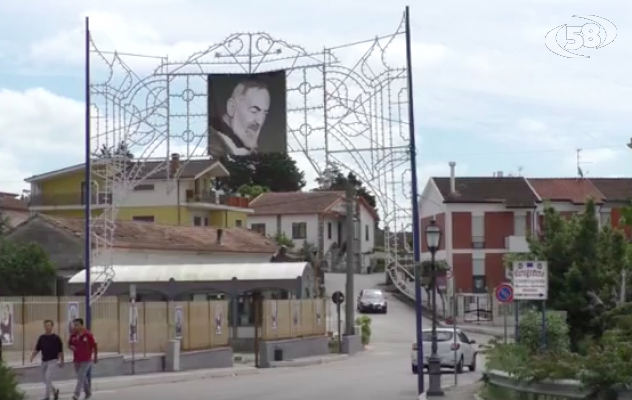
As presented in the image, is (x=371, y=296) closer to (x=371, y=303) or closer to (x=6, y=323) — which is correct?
(x=371, y=303)

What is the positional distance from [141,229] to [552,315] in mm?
35064

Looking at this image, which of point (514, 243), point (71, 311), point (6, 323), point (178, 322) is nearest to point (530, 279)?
point (6, 323)

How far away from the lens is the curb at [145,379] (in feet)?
94.9

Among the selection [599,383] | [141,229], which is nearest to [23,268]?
[141,229]

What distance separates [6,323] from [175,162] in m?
7.27

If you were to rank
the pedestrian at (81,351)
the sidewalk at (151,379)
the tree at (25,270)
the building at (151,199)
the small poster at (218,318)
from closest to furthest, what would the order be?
1. the pedestrian at (81,351)
2. the sidewalk at (151,379)
3. the small poster at (218,318)
4. the tree at (25,270)
5. the building at (151,199)

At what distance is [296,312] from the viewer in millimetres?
49469

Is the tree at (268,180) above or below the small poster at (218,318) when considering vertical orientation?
above

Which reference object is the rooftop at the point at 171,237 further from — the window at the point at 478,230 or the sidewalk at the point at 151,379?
the window at the point at 478,230

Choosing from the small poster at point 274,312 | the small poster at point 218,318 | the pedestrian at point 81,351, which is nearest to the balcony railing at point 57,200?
the small poster at point 274,312

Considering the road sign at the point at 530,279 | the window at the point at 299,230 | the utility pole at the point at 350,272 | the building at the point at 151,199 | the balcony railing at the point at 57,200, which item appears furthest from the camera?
the window at the point at 299,230

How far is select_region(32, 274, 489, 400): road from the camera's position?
1078 inches

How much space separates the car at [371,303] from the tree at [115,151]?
47.3m

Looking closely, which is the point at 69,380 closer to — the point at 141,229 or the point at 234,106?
the point at 234,106
